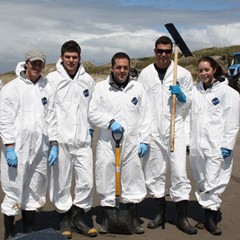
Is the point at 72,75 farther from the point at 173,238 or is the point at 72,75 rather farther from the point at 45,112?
the point at 173,238

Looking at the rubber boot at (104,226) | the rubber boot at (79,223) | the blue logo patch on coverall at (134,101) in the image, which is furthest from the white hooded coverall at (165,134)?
the rubber boot at (79,223)

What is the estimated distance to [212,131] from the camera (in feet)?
16.6

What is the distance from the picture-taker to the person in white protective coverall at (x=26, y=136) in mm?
4543

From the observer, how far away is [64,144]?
4.95 meters

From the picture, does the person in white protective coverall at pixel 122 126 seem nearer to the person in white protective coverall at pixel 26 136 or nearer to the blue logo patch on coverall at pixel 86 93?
the blue logo patch on coverall at pixel 86 93

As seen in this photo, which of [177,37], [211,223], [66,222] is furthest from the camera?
[177,37]

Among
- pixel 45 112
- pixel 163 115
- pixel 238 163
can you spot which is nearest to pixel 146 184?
pixel 163 115

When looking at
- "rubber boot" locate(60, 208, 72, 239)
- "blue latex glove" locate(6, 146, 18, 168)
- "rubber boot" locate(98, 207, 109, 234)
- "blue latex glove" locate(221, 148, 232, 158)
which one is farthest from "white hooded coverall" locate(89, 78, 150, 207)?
"blue latex glove" locate(6, 146, 18, 168)

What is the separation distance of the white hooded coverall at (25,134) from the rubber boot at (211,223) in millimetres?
1968

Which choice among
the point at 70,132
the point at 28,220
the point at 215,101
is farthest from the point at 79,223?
the point at 215,101

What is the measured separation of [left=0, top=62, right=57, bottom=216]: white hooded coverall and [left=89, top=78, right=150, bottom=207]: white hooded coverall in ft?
1.91

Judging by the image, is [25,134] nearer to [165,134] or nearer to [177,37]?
[165,134]

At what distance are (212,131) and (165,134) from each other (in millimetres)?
560

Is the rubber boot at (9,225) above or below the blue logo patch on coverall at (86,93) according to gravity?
below
